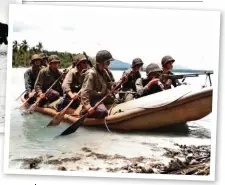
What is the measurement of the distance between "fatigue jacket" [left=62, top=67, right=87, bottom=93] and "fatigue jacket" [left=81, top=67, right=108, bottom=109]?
23 mm

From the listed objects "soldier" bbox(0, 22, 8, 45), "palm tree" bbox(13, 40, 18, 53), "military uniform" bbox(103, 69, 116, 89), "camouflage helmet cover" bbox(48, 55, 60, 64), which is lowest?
"military uniform" bbox(103, 69, 116, 89)

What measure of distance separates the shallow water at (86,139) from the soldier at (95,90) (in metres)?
0.09

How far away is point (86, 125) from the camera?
2896mm

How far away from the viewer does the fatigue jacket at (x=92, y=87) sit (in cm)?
289

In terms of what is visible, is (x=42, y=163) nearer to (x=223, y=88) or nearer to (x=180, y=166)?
(x=180, y=166)

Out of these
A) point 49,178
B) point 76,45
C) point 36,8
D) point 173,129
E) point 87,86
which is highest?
point 36,8

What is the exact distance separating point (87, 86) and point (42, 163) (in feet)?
1.48

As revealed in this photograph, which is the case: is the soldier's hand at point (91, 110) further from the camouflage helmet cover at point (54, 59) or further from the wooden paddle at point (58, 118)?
the camouflage helmet cover at point (54, 59)

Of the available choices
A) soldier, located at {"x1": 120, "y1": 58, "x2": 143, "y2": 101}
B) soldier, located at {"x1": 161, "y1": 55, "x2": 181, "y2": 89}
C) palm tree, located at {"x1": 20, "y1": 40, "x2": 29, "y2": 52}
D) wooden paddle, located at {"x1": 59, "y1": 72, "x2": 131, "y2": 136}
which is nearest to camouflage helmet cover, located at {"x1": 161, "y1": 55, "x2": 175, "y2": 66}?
soldier, located at {"x1": 161, "y1": 55, "x2": 181, "y2": 89}

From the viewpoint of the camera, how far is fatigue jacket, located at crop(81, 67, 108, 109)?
9.48 feet

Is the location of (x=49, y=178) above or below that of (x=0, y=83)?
below

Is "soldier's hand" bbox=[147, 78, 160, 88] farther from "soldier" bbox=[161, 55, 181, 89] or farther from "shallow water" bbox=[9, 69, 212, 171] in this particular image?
"shallow water" bbox=[9, 69, 212, 171]

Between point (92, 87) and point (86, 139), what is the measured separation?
265 millimetres

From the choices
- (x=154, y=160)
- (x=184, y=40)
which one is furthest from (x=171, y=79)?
(x=154, y=160)
